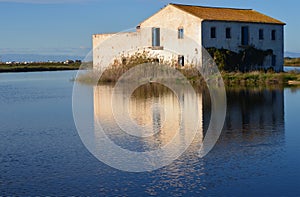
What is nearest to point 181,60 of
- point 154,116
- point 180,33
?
point 180,33

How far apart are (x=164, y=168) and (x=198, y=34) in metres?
26.8

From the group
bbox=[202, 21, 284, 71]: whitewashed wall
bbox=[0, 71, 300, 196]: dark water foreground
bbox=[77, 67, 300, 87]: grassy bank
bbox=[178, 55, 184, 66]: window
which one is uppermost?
bbox=[202, 21, 284, 71]: whitewashed wall

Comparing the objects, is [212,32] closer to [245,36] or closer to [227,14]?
[245,36]

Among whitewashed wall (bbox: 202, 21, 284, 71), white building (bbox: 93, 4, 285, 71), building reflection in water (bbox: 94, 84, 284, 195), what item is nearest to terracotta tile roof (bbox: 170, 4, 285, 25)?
white building (bbox: 93, 4, 285, 71)

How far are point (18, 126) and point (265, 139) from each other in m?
8.38

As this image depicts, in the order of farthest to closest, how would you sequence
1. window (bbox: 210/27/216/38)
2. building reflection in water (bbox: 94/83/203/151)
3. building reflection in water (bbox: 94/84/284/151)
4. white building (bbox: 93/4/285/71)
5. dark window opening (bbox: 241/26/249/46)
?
dark window opening (bbox: 241/26/249/46) → window (bbox: 210/27/216/38) → white building (bbox: 93/4/285/71) → building reflection in water (bbox: 94/84/284/151) → building reflection in water (bbox: 94/83/203/151)

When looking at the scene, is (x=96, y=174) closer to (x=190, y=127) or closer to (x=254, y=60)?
(x=190, y=127)

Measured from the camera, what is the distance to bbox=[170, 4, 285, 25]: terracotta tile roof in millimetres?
38500

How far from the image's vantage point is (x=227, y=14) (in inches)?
1594

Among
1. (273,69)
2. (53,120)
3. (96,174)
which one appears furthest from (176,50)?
(96,174)

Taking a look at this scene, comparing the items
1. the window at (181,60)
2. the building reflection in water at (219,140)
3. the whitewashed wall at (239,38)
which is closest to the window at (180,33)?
the window at (181,60)

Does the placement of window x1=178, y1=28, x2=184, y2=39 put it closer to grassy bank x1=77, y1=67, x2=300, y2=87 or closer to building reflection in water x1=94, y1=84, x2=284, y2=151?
grassy bank x1=77, y1=67, x2=300, y2=87

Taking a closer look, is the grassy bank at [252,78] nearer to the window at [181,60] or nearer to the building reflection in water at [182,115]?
the window at [181,60]

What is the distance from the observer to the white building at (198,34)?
37.7 metres
